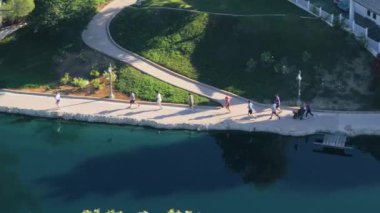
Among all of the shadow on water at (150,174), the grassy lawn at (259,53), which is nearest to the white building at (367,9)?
the grassy lawn at (259,53)

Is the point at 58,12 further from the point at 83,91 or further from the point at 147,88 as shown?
the point at 147,88

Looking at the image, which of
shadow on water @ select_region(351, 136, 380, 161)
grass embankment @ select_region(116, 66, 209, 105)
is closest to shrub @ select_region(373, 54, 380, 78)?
shadow on water @ select_region(351, 136, 380, 161)

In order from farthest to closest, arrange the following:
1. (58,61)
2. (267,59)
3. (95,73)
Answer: (58,61) → (95,73) → (267,59)

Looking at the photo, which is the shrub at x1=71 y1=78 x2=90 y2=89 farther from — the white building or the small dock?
the white building

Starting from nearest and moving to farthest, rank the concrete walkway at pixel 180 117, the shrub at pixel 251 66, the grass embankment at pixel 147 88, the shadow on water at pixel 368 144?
the shadow on water at pixel 368 144
the concrete walkway at pixel 180 117
the grass embankment at pixel 147 88
the shrub at pixel 251 66

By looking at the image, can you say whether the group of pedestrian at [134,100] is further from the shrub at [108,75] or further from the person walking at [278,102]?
the person walking at [278,102]

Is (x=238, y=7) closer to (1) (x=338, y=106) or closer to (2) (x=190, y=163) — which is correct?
(1) (x=338, y=106)

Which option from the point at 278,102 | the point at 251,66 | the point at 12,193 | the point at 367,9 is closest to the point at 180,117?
the point at 278,102

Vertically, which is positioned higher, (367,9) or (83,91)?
(367,9)
